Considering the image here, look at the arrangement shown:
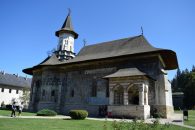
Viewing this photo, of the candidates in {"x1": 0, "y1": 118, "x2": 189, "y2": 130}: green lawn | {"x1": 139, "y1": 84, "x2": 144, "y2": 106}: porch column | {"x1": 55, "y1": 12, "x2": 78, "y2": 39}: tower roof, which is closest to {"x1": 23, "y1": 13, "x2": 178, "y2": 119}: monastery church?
{"x1": 139, "y1": 84, "x2": 144, "y2": 106}: porch column

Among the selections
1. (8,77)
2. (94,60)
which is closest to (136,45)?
(94,60)

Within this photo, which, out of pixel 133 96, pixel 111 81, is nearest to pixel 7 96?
pixel 111 81

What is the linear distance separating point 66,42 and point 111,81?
16655mm

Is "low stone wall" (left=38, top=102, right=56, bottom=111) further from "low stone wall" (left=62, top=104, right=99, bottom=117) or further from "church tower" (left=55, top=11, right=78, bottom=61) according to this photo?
"church tower" (left=55, top=11, right=78, bottom=61)

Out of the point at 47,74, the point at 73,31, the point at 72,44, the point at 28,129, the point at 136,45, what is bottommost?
the point at 28,129

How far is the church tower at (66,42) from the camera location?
35.2 m

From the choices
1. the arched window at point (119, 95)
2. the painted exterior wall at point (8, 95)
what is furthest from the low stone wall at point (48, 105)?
the painted exterior wall at point (8, 95)

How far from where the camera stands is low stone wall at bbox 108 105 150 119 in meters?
19.6

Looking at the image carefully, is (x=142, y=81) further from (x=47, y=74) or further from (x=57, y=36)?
(x=57, y=36)

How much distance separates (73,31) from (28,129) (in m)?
28.9

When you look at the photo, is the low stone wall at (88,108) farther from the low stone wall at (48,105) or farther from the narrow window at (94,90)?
the low stone wall at (48,105)

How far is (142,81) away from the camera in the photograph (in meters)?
20.4

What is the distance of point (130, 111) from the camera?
66.4 ft

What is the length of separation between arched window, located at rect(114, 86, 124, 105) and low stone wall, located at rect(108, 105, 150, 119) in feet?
3.88
